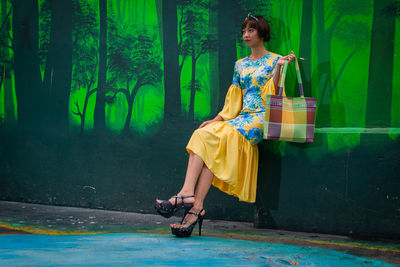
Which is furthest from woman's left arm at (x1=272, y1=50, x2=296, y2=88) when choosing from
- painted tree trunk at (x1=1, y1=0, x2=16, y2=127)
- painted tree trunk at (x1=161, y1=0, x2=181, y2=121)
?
painted tree trunk at (x1=1, y1=0, x2=16, y2=127)

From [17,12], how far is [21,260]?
3.35m

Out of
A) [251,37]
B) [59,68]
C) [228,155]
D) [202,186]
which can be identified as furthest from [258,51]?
[59,68]

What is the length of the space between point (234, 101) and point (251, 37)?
56 centimetres

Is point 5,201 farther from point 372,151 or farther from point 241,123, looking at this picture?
point 372,151

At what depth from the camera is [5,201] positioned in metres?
4.86

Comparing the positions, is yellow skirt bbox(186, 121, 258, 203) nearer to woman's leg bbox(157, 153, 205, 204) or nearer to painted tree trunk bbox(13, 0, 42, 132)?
woman's leg bbox(157, 153, 205, 204)

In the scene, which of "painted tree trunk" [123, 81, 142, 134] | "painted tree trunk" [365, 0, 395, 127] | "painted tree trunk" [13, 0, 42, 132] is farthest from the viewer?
"painted tree trunk" [13, 0, 42, 132]

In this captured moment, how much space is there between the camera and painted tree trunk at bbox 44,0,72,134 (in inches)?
183

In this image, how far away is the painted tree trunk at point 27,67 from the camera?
479 centimetres

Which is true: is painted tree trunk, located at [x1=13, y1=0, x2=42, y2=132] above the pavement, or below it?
above

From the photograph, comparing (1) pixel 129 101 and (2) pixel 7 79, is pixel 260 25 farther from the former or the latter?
(2) pixel 7 79

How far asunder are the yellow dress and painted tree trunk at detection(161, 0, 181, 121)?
694 millimetres

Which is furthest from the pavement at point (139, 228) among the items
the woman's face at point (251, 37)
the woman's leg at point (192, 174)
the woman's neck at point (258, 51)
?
the woman's face at point (251, 37)

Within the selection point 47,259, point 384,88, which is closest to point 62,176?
point 47,259
